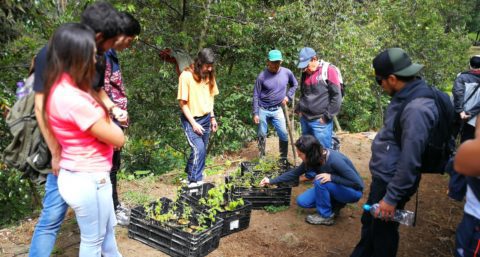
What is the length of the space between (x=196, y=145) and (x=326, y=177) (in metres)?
1.51

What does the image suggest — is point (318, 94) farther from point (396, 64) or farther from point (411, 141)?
point (411, 141)

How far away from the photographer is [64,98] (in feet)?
6.69

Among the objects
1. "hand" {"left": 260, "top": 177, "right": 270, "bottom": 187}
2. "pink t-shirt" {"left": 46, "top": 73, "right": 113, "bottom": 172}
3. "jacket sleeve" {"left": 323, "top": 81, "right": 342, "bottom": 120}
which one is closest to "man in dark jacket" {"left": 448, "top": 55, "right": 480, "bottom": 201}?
"jacket sleeve" {"left": 323, "top": 81, "right": 342, "bottom": 120}

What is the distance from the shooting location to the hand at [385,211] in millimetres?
2578

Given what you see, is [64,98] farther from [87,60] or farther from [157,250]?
[157,250]

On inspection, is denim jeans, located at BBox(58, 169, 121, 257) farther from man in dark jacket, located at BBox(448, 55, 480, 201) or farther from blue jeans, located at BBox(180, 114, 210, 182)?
man in dark jacket, located at BBox(448, 55, 480, 201)

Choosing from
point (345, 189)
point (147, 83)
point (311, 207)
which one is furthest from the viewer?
point (147, 83)

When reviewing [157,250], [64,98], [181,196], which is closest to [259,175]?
[181,196]

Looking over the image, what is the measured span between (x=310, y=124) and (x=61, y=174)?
11.9 feet

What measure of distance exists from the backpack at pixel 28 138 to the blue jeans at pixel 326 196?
265cm

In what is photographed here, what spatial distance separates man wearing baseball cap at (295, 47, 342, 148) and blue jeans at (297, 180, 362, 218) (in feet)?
3.54

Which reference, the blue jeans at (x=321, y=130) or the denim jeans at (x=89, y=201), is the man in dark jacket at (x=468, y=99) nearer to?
the blue jeans at (x=321, y=130)

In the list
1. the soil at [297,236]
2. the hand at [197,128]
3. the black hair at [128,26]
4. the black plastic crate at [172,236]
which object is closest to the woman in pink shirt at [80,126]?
the black hair at [128,26]

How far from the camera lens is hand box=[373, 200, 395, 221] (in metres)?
2.58
